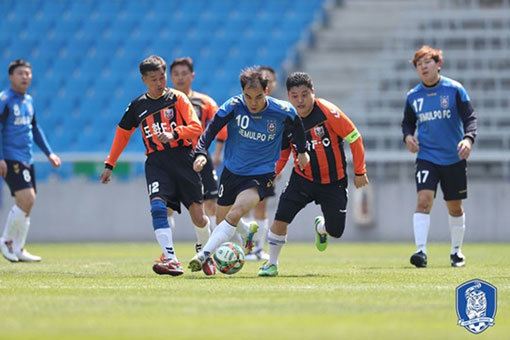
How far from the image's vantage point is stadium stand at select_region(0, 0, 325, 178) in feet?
72.3

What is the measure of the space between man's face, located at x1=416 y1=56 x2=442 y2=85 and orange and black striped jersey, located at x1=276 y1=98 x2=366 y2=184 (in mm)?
1619

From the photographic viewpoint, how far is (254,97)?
8477 millimetres

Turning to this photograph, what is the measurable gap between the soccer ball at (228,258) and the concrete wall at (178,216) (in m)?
8.51

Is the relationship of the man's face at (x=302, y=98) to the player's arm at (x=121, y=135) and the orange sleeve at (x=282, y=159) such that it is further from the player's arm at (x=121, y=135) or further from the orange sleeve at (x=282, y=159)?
the player's arm at (x=121, y=135)

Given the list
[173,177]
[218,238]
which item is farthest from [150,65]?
[218,238]

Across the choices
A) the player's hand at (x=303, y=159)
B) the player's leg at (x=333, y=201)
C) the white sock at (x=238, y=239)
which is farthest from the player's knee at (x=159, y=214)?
the white sock at (x=238, y=239)

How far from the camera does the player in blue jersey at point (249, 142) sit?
848 centimetres

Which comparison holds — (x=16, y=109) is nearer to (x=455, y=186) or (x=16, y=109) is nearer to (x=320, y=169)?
(x=320, y=169)

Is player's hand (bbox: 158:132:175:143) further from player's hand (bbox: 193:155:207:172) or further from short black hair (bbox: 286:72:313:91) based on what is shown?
short black hair (bbox: 286:72:313:91)

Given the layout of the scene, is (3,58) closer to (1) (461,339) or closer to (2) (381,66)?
(2) (381,66)

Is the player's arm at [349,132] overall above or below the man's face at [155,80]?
below

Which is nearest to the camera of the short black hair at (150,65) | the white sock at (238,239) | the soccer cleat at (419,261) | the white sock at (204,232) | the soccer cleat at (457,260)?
the short black hair at (150,65)

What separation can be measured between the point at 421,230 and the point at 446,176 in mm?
639

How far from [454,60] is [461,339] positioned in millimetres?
16569
